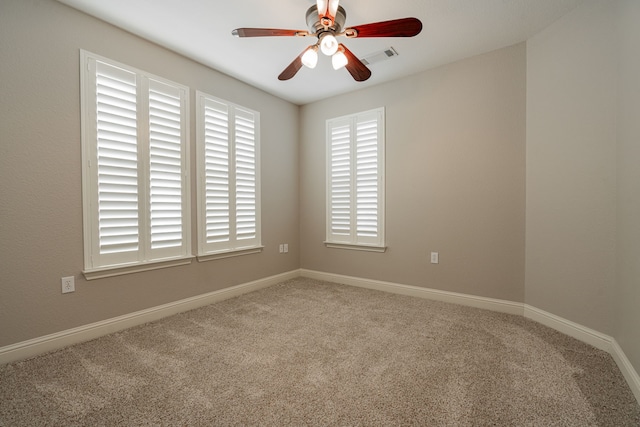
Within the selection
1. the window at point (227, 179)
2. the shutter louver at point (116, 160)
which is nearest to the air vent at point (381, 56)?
the window at point (227, 179)

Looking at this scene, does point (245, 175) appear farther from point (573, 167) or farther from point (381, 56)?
point (573, 167)

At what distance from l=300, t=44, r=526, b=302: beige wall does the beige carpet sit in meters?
0.60

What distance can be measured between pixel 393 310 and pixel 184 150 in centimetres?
272

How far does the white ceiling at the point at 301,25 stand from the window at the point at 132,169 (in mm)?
428

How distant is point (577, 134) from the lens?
7.32ft

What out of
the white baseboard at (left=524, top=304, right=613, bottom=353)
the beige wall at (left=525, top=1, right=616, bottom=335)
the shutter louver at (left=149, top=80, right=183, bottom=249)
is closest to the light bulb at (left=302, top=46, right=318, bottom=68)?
the shutter louver at (left=149, top=80, right=183, bottom=249)

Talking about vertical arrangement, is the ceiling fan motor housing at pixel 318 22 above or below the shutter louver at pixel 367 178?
above

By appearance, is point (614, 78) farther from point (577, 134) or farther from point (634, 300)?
point (634, 300)

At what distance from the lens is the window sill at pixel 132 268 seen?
228 centimetres

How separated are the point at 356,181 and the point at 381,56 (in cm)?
148

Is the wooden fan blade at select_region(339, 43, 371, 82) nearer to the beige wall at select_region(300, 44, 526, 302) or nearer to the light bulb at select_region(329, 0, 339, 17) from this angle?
the light bulb at select_region(329, 0, 339, 17)

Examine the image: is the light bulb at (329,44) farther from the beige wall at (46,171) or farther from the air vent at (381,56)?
the beige wall at (46,171)

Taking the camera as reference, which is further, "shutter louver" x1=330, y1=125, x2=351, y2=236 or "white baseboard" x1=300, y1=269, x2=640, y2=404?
"shutter louver" x1=330, y1=125, x2=351, y2=236

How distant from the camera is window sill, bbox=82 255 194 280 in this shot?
2.28 meters
